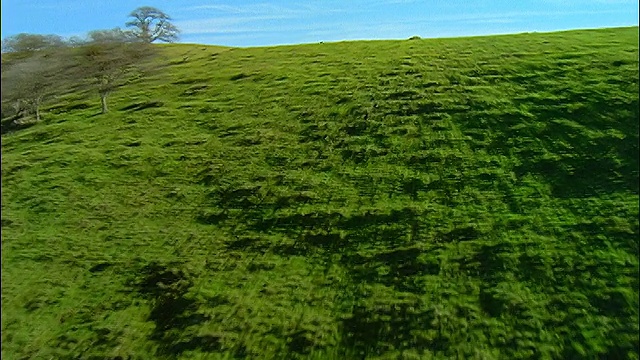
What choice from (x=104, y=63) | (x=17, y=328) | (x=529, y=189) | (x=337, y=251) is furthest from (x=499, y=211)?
(x=104, y=63)

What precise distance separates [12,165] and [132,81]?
1698 centimetres

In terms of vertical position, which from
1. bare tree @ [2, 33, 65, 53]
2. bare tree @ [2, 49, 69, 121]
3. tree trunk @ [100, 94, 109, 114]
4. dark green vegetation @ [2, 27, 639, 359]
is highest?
bare tree @ [2, 33, 65, 53]

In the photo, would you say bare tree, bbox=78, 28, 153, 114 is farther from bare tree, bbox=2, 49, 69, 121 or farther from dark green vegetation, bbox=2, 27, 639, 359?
dark green vegetation, bbox=2, 27, 639, 359

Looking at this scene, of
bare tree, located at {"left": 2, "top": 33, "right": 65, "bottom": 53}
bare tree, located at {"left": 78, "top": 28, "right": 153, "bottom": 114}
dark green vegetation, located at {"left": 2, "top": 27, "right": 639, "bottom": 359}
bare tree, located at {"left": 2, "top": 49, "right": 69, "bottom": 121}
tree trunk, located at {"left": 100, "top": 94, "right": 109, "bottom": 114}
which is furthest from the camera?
tree trunk, located at {"left": 100, "top": 94, "right": 109, "bottom": 114}

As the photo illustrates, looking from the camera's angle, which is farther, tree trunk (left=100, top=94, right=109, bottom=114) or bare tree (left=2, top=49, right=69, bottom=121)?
tree trunk (left=100, top=94, right=109, bottom=114)

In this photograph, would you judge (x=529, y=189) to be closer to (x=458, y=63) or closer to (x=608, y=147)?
(x=608, y=147)

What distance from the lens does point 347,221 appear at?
2377 cm

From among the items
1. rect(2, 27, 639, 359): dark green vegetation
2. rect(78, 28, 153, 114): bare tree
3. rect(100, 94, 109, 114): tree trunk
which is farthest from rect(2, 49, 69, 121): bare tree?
rect(100, 94, 109, 114): tree trunk

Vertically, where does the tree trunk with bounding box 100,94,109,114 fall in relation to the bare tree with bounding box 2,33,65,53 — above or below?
below

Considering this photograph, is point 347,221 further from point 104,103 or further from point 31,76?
point 104,103

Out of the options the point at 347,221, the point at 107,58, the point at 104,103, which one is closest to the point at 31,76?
the point at 347,221

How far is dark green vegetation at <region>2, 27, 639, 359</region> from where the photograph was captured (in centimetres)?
1786

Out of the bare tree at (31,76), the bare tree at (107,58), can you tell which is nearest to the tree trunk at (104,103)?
the bare tree at (107,58)

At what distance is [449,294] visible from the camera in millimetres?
18719
